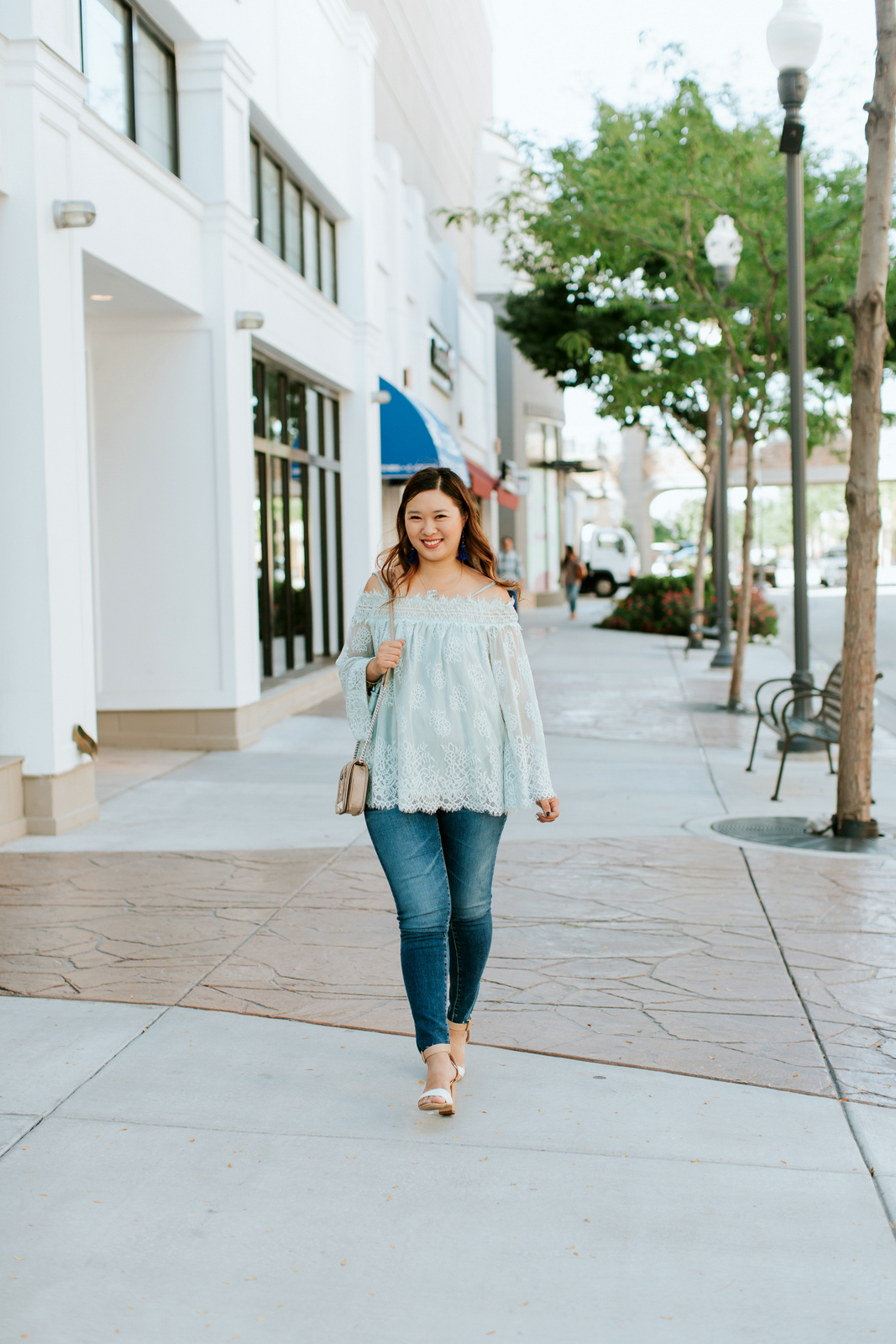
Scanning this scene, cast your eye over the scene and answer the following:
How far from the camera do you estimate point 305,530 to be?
1527 centimetres

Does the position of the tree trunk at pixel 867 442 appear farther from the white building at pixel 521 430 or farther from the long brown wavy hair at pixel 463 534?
the white building at pixel 521 430

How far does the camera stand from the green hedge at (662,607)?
2589 cm

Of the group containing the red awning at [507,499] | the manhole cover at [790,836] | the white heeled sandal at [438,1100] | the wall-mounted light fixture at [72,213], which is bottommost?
the manhole cover at [790,836]

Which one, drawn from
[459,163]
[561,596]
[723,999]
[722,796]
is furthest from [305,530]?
[561,596]

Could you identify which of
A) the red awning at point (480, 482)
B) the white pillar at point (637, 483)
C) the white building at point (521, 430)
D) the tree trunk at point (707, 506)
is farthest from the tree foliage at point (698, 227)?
the white pillar at point (637, 483)

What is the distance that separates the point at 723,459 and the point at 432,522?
50.7 ft

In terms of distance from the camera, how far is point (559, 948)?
562 centimetres

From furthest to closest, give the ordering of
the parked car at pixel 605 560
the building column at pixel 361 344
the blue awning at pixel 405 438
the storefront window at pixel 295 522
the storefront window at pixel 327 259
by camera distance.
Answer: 1. the parked car at pixel 605 560
2. the blue awning at pixel 405 438
3. the building column at pixel 361 344
4. the storefront window at pixel 327 259
5. the storefront window at pixel 295 522

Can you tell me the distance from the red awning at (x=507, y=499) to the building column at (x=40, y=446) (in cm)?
2497

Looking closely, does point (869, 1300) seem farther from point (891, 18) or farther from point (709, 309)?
point (709, 309)

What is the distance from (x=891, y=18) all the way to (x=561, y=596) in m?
33.8

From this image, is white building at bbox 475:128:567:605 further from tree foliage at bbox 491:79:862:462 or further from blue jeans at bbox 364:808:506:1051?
blue jeans at bbox 364:808:506:1051

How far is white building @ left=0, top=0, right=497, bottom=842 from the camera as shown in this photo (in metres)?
7.73

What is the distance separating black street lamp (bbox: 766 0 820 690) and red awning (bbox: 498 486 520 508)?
2221cm
